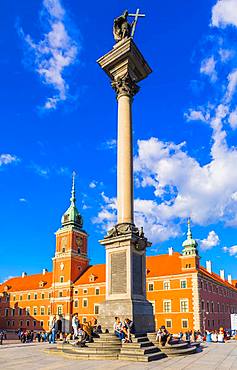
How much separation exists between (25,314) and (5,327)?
8750 millimetres

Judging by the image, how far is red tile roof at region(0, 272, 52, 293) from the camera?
81000 mm

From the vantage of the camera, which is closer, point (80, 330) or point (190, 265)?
point (80, 330)

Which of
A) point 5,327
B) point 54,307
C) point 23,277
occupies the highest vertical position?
point 23,277

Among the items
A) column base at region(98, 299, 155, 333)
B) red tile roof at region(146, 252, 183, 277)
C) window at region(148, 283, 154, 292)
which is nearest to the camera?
column base at region(98, 299, 155, 333)

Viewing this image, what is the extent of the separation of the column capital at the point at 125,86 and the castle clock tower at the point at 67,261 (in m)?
56.4

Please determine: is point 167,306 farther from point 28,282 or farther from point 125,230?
point 28,282

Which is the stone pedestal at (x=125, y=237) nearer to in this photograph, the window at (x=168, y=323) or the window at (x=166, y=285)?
the window at (x=168, y=323)

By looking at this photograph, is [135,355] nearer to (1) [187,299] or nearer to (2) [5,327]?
(1) [187,299]

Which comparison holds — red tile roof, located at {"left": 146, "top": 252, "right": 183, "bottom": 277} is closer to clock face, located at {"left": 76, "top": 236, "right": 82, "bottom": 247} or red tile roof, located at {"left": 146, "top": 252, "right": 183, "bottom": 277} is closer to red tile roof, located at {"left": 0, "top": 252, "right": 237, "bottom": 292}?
red tile roof, located at {"left": 0, "top": 252, "right": 237, "bottom": 292}

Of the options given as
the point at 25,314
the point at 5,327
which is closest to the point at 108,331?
the point at 25,314

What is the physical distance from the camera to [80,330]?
1653cm

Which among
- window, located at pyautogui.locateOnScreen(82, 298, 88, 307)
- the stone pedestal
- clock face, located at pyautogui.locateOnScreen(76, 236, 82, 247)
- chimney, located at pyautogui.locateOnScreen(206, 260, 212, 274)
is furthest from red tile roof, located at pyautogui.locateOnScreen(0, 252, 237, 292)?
the stone pedestal

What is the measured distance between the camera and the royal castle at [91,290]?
5391 centimetres

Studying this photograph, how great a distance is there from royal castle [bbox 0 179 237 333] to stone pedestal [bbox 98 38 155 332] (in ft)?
126
